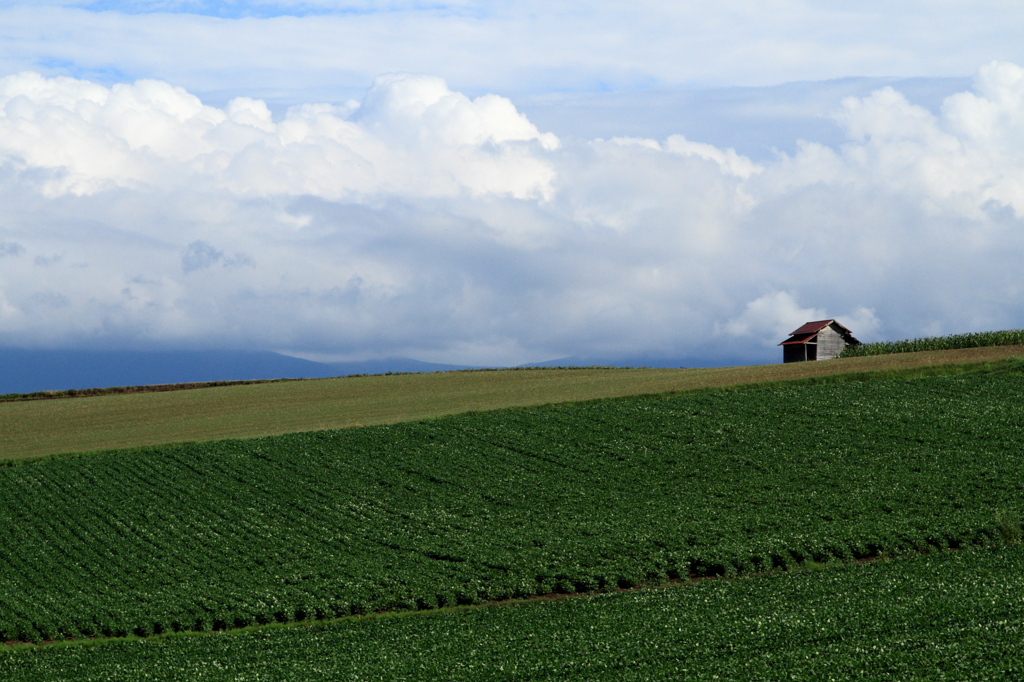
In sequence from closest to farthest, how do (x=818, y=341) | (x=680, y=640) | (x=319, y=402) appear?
(x=680, y=640), (x=319, y=402), (x=818, y=341)

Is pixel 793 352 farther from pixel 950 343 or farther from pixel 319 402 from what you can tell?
pixel 319 402

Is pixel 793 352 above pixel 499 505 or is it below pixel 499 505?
above

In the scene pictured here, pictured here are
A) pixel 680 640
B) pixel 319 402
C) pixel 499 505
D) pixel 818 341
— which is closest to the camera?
pixel 680 640

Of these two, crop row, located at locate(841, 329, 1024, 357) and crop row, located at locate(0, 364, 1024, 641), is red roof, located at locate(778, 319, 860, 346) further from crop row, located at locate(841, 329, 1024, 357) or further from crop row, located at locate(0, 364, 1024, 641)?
crop row, located at locate(0, 364, 1024, 641)

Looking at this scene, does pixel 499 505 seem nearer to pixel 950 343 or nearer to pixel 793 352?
pixel 950 343

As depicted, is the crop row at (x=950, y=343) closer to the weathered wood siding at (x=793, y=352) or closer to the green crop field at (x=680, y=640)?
the weathered wood siding at (x=793, y=352)

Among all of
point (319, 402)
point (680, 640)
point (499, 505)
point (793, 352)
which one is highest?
point (793, 352)

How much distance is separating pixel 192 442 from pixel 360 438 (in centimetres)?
1082

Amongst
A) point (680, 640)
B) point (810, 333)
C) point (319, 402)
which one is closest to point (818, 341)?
point (810, 333)

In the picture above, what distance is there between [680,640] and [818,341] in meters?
91.3

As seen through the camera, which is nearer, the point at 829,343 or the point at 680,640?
the point at 680,640

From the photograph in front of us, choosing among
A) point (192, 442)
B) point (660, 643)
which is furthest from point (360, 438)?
point (660, 643)

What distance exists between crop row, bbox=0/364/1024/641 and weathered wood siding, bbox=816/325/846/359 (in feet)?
168

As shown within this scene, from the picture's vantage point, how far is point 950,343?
83250 millimetres
